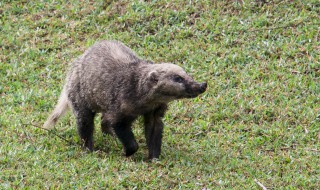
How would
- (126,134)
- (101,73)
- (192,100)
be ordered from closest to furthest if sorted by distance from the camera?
1. (126,134)
2. (101,73)
3. (192,100)

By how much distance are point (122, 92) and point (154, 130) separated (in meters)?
0.64

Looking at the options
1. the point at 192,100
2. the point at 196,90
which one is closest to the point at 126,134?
the point at 196,90

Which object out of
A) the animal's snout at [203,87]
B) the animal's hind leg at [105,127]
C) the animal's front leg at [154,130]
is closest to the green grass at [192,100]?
the animal's hind leg at [105,127]

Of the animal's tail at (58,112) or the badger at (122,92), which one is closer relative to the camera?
the badger at (122,92)

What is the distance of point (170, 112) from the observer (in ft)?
33.9

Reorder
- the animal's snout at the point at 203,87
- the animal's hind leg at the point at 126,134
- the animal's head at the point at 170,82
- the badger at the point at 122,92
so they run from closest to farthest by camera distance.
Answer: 1. the animal's snout at the point at 203,87
2. the animal's head at the point at 170,82
3. the badger at the point at 122,92
4. the animal's hind leg at the point at 126,134

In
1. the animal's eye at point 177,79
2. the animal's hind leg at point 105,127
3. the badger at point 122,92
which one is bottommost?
the animal's hind leg at point 105,127

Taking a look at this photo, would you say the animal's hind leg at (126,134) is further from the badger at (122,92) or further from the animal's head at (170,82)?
the animal's head at (170,82)

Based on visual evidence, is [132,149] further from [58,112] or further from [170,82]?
[58,112]

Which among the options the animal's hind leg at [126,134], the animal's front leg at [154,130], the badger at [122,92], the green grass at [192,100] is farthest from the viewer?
the animal's front leg at [154,130]

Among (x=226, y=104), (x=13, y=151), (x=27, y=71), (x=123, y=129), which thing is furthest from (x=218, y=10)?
(x=13, y=151)

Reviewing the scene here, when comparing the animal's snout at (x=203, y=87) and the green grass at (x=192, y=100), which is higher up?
the animal's snout at (x=203, y=87)

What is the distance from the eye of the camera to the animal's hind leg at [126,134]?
882 centimetres

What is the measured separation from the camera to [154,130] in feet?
29.7
